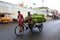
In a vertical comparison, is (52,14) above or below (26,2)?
below

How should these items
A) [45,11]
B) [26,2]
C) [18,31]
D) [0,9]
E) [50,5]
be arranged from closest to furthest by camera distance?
[18,31] < [0,9] < [26,2] < [45,11] < [50,5]

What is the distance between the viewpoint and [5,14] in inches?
1291

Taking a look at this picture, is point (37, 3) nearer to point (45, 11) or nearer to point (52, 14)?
point (45, 11)

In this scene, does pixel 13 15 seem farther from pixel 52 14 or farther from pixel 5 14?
pixel 52 14

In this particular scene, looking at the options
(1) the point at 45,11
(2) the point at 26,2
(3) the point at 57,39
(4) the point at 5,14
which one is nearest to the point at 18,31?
(3) the point at 57,39

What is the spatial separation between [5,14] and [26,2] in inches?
593

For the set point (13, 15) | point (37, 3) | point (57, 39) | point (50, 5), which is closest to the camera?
point (57, 39)

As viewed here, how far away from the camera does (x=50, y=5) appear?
6325cm

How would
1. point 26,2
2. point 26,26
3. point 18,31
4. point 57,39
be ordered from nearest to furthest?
point 57,39, point 18,31, point 26,26, point 26,2

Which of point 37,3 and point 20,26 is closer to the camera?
point 20,26

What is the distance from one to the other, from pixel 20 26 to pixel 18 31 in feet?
1.35

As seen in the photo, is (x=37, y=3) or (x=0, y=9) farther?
(x=37, y=3)

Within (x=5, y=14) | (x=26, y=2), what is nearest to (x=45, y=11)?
(x=26, y=2)

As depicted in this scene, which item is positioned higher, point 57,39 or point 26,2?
point 26,2
